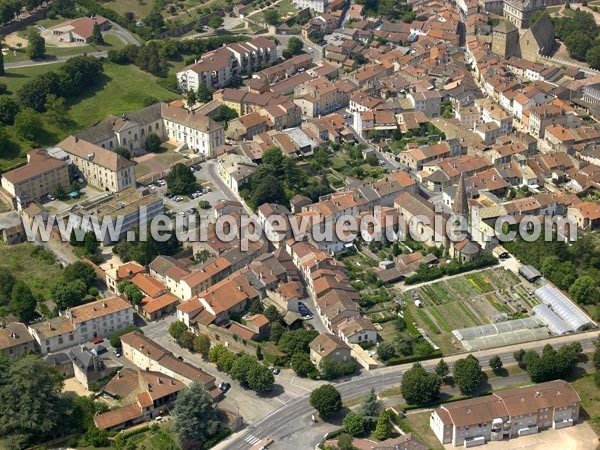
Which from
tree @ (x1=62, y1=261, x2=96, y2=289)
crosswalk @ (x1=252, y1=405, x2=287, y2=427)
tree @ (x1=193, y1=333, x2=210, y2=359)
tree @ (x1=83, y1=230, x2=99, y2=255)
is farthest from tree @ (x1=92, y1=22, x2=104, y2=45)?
crosswalk @ (x1=252, y1=405, x2=287, y2=427)

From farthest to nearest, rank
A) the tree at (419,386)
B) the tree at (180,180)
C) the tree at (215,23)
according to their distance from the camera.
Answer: the tree at (215,23)
the tree at (180,180)
the tree at (419,386)

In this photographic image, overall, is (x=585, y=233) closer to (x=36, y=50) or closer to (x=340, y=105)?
(x=340, y=105)

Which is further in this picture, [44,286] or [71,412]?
[44,286]

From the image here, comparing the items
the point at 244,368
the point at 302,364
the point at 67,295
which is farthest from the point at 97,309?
the point at 302,364

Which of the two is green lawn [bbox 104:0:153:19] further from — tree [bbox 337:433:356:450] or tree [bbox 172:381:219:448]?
tree [bbox 337:433:356:450]

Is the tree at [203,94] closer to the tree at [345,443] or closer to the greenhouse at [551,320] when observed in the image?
the greenhouse at [551,320]

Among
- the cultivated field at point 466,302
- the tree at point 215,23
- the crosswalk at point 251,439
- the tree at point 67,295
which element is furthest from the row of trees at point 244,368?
the tree at point 215,23

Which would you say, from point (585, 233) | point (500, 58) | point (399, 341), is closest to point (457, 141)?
point (585, 233)
